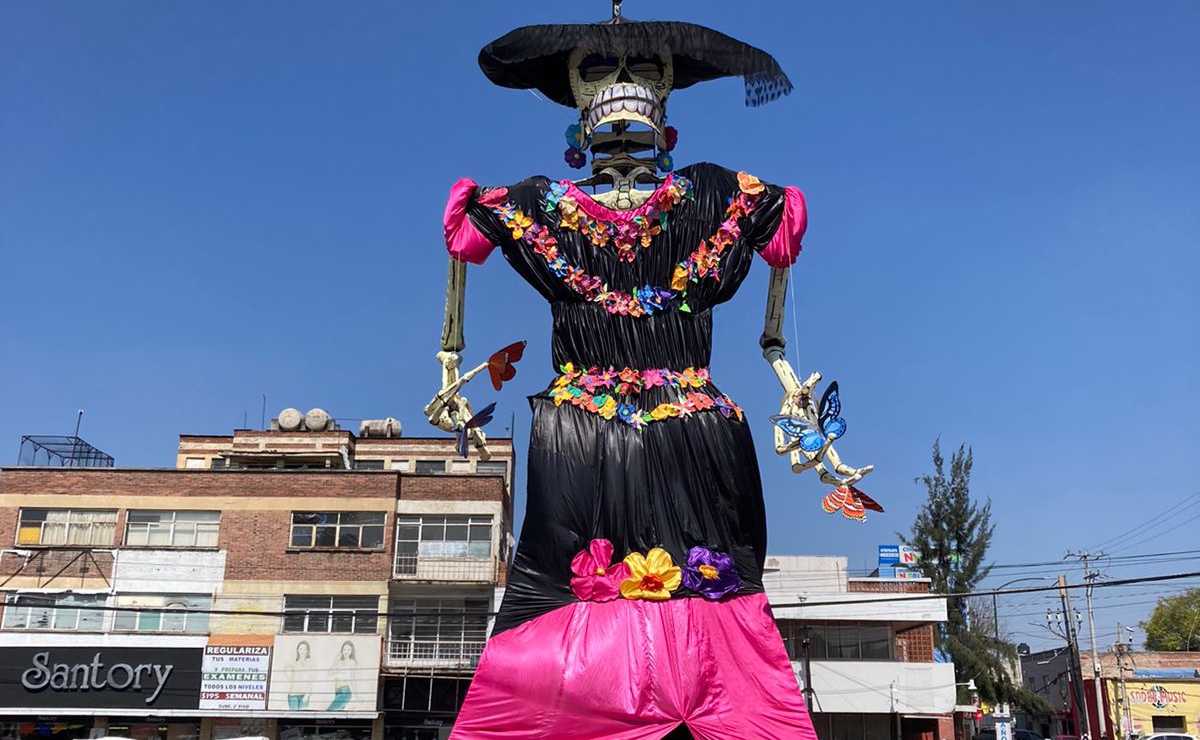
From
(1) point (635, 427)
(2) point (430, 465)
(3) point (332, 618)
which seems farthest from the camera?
(2) point (430, 465)

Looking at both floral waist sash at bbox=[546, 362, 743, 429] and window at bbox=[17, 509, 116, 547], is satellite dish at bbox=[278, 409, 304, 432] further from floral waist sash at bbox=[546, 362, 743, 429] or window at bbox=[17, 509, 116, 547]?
floral waist sash at bbox=[546, 362, 743, 429]

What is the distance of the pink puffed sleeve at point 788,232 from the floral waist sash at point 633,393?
1.11 metres

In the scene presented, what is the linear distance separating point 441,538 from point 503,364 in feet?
69.0

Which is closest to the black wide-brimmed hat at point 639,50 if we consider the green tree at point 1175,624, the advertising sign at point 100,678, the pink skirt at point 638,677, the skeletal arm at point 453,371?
the skeletal arm at point 453,371

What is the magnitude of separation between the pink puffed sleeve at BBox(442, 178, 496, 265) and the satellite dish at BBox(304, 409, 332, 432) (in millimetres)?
35316

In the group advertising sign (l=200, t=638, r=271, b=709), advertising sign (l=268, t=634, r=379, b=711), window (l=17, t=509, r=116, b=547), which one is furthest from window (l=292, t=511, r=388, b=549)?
window (l=17, t=509, r=116, b=547)

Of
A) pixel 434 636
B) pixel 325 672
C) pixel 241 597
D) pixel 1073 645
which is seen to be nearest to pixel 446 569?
pixel 434 636

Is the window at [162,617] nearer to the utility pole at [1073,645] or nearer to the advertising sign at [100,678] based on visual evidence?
the advertising sign at [100,678]

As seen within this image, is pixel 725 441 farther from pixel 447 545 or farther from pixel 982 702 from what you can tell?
pixel 982 702

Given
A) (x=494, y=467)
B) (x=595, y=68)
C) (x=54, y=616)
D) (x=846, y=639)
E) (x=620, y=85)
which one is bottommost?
(x=846, y=639)

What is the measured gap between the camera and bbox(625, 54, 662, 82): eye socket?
940cm

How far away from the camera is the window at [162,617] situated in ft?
92.2

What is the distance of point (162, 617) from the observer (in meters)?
28.2

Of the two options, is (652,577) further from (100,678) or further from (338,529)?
(100,678)
